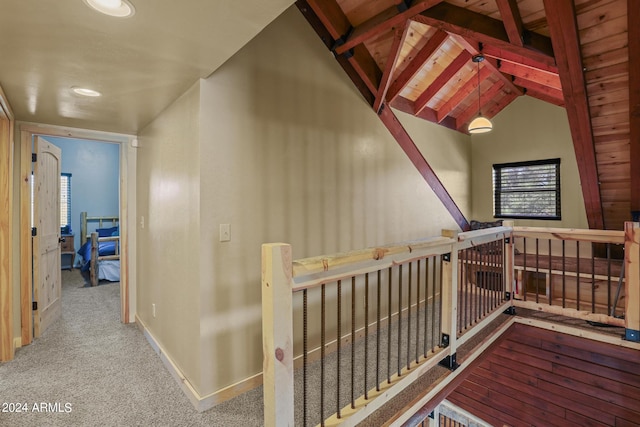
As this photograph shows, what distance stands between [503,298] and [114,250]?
21.3 ft

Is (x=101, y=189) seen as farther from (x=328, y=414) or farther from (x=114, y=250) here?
A: (x=328, y=414)

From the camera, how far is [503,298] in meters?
3.33

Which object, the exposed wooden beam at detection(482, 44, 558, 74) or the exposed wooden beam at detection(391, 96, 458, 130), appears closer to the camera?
the exposed wooden beam at detection(482, 44, 558, 74)

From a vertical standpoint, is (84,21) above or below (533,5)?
below

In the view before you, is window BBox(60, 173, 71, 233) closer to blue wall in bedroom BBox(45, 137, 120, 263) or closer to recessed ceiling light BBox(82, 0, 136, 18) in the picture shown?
blue wall in bedroom BBox(45, 137, 120, 263)

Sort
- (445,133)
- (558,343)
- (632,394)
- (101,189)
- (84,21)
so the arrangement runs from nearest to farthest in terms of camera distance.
Answer: (84,21)
(632,394)
(558,343)
(445,133)
(101,189)

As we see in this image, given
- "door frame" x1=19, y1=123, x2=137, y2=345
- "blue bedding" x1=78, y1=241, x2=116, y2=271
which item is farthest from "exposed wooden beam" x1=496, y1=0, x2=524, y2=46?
"blue bedding" x1=78, y1=241, x2=116, y2=271

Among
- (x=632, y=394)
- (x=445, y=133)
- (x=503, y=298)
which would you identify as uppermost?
(x=445, y=133)

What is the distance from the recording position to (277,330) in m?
1.23

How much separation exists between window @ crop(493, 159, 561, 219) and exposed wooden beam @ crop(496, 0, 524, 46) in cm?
345

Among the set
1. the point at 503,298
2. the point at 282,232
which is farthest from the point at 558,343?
the point at 282,232

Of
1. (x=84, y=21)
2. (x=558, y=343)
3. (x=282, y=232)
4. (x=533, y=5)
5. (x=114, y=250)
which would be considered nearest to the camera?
(x=84, y=21)

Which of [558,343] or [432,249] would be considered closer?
[432,249]

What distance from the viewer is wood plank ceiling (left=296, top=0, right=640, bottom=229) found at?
2.28 meters
